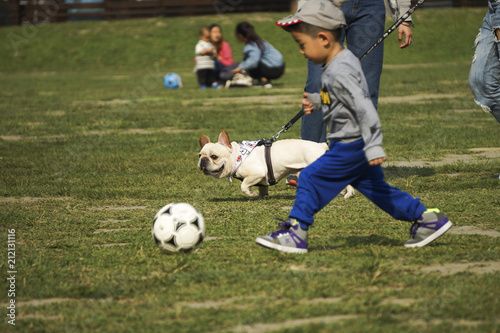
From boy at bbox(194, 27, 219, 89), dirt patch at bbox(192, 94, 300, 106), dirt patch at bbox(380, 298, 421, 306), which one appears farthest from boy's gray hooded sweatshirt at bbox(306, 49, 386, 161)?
boy at bbox(194, 27, 219, 89)

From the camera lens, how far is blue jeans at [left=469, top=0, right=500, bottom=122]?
6.16 m

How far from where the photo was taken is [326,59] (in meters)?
4.28

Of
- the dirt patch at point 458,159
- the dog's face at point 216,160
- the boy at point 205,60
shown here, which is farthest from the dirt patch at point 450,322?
the boy at point 205,60

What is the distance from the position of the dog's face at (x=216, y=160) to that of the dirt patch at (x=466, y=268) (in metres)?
2.71

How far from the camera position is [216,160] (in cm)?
616

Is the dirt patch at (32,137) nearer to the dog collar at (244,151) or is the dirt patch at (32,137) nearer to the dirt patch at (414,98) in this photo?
the dog collar at (244,151)

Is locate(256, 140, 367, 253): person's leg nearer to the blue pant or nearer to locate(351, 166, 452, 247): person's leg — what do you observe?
the blue pant

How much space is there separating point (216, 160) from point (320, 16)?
2.28 metres

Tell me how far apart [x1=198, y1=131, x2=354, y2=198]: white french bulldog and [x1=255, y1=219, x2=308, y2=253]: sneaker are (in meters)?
1.88

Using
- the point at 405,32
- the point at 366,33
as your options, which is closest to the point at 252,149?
the point at 366,33

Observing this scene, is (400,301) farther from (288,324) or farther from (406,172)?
(406,172)

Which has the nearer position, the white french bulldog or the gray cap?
the gray cap

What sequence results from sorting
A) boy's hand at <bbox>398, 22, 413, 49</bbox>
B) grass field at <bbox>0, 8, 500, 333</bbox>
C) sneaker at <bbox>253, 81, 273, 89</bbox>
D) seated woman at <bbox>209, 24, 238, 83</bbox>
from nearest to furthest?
grass field at <bbox>0, 8, 500, 333</bbox> < boy's hand at <bbox>398, 22, 413, 49</bbox> < sneaker at <bbox>253, 81, 273, 89</bbox> < seated woman at <bbox>209, 24, 238, 83</bbox>

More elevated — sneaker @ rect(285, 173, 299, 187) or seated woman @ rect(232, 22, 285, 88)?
seated woman @ rect(232, 22, 285, 88)
